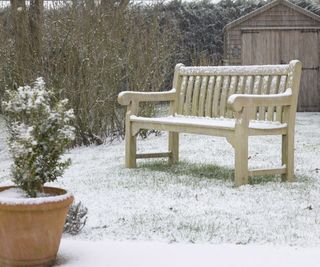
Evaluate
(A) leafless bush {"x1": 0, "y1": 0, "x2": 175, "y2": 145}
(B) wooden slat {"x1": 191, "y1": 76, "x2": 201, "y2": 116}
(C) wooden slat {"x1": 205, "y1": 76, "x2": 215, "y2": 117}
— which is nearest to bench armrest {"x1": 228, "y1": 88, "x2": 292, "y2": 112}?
(C) wooden slat {"x1": 205, "y1": 76, "x2": 215, "y2": 117}

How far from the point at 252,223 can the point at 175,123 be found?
85.2 inches

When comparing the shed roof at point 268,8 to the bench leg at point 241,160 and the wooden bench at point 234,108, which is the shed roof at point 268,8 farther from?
the bench leg at point 241,160

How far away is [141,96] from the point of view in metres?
7.43

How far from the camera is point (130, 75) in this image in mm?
10766

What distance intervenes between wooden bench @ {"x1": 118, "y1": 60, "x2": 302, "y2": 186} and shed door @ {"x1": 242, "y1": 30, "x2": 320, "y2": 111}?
9123 mm

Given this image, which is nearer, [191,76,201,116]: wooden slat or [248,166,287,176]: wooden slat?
[248,166,287,176]: wooden slat

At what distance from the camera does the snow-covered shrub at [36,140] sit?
362cm

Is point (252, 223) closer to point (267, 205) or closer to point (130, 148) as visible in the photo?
point (267, 205)

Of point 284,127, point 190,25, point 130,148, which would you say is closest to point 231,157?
point 130,148

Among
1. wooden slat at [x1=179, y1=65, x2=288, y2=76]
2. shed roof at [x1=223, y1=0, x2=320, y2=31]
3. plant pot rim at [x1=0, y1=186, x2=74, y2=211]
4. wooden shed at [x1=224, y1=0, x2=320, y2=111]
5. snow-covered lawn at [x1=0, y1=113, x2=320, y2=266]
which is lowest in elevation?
snow-covered lawn at [x1=0, y1=113, x2=320, y2=266]

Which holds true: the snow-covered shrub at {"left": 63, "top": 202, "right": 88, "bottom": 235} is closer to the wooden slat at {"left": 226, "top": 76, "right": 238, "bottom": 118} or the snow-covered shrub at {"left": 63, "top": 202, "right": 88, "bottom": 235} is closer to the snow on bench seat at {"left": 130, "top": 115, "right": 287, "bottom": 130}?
the snow on bench seat at {"left": 130, "top": 115, "right": 287, "bottom": 130}

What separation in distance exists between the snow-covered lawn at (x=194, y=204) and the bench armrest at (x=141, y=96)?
29.8 inches

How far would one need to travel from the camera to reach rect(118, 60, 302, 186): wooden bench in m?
5.87

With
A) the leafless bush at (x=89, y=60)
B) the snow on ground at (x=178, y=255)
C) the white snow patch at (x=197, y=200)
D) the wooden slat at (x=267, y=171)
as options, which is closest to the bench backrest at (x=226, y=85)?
the wooden slat at (x=267, y=171)
